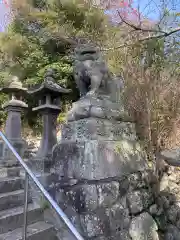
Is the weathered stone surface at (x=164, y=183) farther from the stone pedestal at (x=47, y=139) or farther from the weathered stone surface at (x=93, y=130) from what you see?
the stone pedestal at (x=47, y=139)

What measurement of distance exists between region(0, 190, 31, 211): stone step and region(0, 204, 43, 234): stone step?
6cm

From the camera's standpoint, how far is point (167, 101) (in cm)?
368

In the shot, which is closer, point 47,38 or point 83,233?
point 83,233

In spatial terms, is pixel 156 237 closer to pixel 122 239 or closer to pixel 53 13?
pixel 122 239

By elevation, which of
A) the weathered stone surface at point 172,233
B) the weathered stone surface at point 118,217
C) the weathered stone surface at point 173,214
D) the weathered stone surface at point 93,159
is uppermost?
the weathered stone surface at point 93,159

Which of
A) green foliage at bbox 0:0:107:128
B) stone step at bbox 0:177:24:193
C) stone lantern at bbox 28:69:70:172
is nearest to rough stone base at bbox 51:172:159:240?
stone step at bbox 0:177:24:193

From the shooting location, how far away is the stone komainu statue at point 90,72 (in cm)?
261

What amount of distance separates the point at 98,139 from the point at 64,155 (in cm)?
42

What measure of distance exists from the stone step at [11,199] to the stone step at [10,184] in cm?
10

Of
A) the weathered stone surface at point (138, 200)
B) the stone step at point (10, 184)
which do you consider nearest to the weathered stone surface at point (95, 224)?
the weathered stone surface at point (138, 200)

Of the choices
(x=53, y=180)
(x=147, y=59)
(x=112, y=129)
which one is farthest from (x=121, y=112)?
(x=147, y=59)

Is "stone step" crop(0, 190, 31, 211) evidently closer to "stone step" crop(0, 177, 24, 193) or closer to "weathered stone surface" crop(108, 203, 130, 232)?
"stone step" crop(0, 177, 24, 193)

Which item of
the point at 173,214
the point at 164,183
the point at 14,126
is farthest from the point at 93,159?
the point at 14,126

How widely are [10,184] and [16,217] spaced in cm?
52
